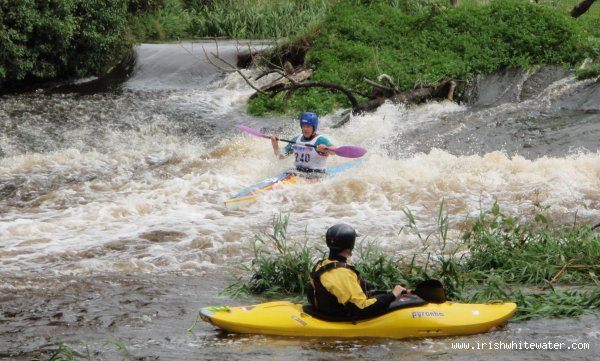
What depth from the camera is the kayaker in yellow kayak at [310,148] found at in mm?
10873

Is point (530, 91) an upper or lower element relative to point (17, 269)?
upper

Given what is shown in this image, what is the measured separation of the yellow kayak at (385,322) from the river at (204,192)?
2.9 inches

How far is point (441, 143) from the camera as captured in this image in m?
12.9

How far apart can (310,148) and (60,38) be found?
8.01 metres

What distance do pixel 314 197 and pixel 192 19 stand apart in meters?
13.1

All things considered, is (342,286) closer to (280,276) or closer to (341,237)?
(341,237)

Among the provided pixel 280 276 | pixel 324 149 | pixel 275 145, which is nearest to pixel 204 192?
pixel 275 145

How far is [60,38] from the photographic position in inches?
663

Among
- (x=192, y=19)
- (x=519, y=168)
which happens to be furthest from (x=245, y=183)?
(x=192, y=19)

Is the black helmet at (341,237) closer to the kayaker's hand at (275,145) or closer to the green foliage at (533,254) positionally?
the green foliage at (533,254)

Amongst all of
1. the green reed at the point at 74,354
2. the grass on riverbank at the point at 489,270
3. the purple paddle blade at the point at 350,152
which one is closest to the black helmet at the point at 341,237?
the grass on riverbank at the point at 489,270

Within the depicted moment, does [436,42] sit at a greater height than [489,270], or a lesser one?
greater

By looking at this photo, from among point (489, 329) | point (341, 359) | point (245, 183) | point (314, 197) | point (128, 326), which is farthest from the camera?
point (245, 183)

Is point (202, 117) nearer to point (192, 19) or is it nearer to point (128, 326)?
point (192, 19)
